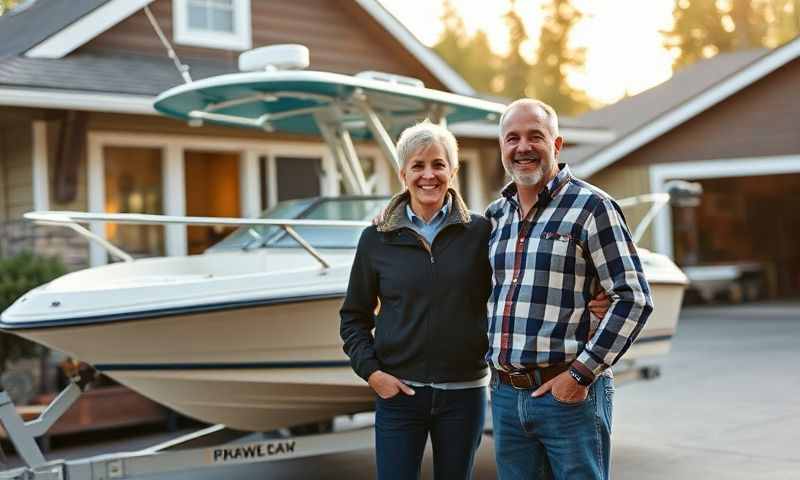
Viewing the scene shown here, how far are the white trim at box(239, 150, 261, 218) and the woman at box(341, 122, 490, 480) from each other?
7.47 metres

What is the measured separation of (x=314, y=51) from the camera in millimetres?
12398

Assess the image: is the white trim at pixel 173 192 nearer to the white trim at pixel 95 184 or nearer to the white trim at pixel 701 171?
the white trim at pixel 95 184

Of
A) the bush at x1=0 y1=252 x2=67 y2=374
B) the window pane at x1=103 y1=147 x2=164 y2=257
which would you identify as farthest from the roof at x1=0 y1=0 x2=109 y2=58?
the bush at x1=0 y1=252 x2=67 y2=374

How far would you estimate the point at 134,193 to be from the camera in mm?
10242

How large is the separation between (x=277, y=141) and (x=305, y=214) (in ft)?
15.6

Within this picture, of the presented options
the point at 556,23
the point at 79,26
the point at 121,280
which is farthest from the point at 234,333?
the point at 556,23

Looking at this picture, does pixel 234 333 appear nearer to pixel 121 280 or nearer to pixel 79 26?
pixel 121 280

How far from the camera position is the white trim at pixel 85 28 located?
10.0m

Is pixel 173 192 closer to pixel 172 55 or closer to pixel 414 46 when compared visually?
pixel 172 55

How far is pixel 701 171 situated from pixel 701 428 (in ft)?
35.4

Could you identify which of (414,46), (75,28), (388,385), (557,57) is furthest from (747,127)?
(557,57)

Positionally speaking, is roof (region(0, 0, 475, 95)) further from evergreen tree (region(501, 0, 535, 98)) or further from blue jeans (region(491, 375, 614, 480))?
evergreen tree (region(501, 0, 535, 98))

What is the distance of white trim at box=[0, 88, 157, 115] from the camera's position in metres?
8.55

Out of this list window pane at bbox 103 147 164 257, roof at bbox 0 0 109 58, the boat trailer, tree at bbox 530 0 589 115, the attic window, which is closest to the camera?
the boat trailer
